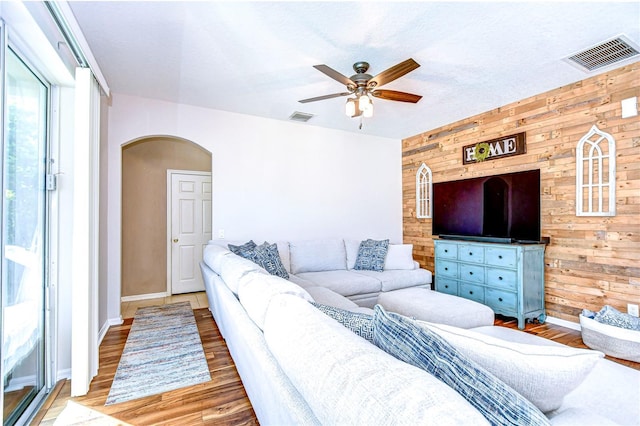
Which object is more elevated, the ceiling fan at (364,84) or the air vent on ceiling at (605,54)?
the air vent on ceiling at (605,54)

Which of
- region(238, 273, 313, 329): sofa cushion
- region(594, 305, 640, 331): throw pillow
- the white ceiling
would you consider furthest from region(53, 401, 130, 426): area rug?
region(594, 305, 640, 331): throw pillow

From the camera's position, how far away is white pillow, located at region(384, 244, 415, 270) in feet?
13.4

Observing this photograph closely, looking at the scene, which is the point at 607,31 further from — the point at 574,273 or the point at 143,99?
the point at 143,99

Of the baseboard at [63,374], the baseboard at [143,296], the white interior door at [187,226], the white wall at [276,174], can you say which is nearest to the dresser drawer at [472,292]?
the white wall at [276,174]

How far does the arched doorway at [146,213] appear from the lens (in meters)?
4.46

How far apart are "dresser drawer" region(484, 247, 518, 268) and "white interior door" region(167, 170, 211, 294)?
4.10 metres

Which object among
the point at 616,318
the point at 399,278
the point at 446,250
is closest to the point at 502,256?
the point at 446,250

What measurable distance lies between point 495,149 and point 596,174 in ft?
3.65

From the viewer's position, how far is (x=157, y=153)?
469 cm

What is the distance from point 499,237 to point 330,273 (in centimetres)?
210

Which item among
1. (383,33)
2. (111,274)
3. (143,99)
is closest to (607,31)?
(383,33)

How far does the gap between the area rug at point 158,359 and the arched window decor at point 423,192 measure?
3.67 meters

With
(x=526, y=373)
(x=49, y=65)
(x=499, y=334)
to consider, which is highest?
(x=49, y=65)

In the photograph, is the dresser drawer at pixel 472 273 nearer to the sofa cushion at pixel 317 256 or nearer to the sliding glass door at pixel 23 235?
the sofa cushion at pixel 317 256
